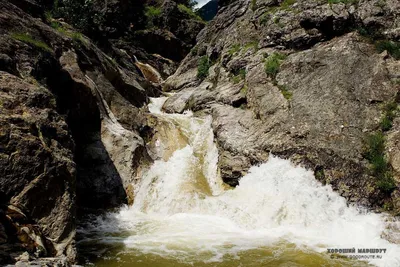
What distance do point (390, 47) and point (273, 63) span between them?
22.6 ft

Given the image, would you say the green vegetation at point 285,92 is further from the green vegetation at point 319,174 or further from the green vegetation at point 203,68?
the green vegetation at point 203,68

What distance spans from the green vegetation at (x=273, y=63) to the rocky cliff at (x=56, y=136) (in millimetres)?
8791

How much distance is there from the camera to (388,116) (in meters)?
16.1

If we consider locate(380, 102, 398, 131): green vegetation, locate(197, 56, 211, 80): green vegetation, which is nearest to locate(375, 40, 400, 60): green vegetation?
locate(380, 102, 398, 131): green vegetation

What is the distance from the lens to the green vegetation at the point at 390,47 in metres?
18.8

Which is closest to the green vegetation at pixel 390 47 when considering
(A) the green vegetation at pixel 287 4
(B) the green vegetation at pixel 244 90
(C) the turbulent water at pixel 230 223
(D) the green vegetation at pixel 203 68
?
(B) the green vegetation at pixel 244 90

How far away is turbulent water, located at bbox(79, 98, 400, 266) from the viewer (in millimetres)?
9945

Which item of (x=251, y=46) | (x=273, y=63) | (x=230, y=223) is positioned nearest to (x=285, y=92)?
(x=273, y=63)

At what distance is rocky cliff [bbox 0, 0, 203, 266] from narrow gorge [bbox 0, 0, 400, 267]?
0.05m

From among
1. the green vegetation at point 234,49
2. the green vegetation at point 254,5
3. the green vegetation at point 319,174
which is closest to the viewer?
the green vegetation at point 319,174

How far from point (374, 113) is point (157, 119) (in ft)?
42.9

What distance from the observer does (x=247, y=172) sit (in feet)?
54.7

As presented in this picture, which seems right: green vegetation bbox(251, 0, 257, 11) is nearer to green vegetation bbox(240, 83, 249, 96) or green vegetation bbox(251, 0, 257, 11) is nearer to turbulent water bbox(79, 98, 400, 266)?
green vegetation bbox(240, 83, 249, 96)

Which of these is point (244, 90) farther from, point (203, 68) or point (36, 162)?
point (36, 162)
